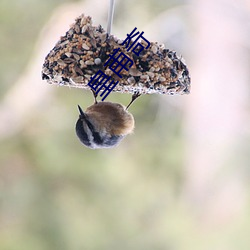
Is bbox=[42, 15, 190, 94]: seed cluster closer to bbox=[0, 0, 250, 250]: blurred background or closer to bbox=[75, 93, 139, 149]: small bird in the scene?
bbox=[75, 93, 139, 149]: small bird

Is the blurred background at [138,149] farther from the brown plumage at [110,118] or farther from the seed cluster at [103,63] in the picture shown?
the seed cluster at [103,63]

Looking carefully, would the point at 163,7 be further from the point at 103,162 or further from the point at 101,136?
the point at 101,136

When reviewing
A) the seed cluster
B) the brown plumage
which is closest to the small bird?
the brown plumage

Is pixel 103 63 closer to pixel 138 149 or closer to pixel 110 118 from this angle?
pixel 110 118

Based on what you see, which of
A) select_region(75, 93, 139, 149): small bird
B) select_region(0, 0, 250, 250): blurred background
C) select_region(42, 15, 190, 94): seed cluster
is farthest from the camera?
select_region(0, 0, 250, 250): blurred background

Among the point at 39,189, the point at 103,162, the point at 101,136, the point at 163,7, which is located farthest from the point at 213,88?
the point at 101,136

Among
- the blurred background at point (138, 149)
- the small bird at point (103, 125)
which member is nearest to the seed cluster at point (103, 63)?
the small bird at point (103, 125)
